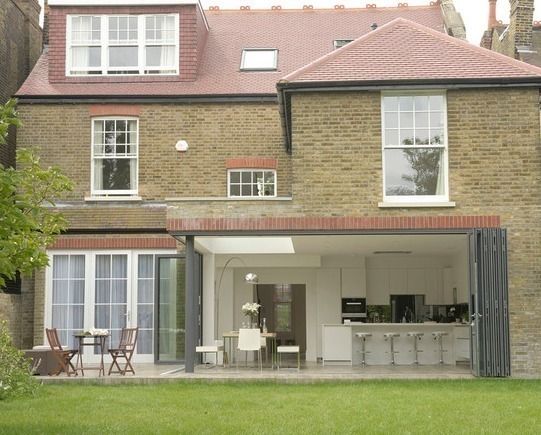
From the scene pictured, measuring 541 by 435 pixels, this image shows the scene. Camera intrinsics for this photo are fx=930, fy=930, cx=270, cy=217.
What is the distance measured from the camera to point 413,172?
1692cm

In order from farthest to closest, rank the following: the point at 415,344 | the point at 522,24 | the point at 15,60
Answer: the point at 522,24 < the point at 15,60 < the point at 415,344

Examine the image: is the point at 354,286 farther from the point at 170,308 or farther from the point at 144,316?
the point at 144,316

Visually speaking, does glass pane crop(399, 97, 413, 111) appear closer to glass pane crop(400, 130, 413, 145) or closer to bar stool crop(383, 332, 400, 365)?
glass pane crop(400, 130, 413, 145)

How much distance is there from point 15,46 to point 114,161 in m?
4.39

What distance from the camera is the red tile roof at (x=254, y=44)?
21.9 meters

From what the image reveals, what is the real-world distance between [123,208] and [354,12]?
9.72 metres

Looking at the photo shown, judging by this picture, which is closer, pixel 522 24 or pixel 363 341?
pixel 363 341

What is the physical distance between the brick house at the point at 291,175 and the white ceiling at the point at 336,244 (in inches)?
2.8

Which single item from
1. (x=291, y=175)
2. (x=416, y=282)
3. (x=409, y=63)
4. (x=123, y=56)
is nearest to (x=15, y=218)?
(x=409, y=63)

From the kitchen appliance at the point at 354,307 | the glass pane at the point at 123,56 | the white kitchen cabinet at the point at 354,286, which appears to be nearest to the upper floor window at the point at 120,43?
the glass pane at the point at 123,56

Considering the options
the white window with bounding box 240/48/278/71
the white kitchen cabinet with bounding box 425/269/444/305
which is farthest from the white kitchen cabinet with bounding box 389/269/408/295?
the white window with bounding box 240/48/278/71

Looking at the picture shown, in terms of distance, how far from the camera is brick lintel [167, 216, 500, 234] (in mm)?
16406

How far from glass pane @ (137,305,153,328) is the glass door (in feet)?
2.44

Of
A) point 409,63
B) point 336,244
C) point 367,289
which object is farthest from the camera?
point 367,289
